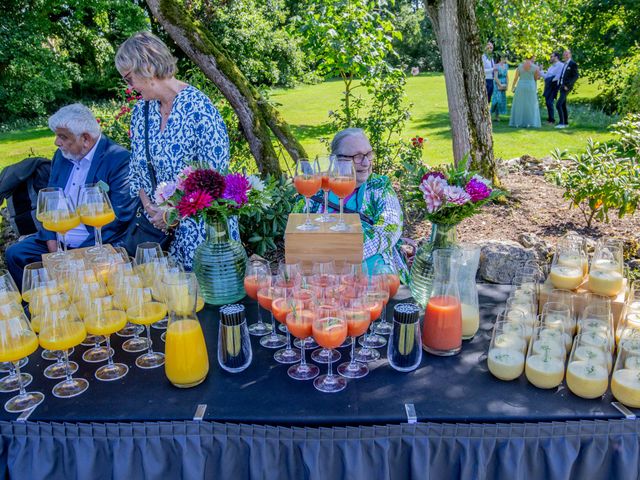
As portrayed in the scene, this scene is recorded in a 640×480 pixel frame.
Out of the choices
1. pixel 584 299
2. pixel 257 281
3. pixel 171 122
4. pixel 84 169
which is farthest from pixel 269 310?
pixel 84 169

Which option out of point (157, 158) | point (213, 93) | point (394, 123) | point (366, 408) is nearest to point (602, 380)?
point (366, 408)

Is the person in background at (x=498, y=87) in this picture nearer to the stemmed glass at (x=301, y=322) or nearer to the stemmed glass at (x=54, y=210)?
the stemmed glass at (x=54, y=210)

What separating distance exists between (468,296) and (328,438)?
0.79 m

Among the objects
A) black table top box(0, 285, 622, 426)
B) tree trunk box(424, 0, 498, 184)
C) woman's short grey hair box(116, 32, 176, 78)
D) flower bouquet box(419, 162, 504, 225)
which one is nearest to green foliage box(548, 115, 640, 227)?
tree trunk box(424, 0, 498, 184)

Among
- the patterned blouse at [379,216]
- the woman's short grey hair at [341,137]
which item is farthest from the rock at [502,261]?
the woman's short grey hair at [341,137]

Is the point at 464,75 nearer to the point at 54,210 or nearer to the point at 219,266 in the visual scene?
the point at 219,266

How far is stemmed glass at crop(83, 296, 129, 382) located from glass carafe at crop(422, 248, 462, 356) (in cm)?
109

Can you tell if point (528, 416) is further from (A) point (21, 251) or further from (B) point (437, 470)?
(A) point (21, 251)

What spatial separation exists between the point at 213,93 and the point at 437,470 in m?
6.40

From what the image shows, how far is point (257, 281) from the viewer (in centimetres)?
213

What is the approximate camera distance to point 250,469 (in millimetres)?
1660

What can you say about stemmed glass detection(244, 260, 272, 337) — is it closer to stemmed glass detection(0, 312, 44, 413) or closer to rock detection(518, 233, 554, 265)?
stemmed glass detection(0, 312, 44, 413)

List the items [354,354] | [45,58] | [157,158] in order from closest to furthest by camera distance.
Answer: [354,354]
[157,158]
[45,58]

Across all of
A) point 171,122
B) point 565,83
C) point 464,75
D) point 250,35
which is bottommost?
point 171,122
